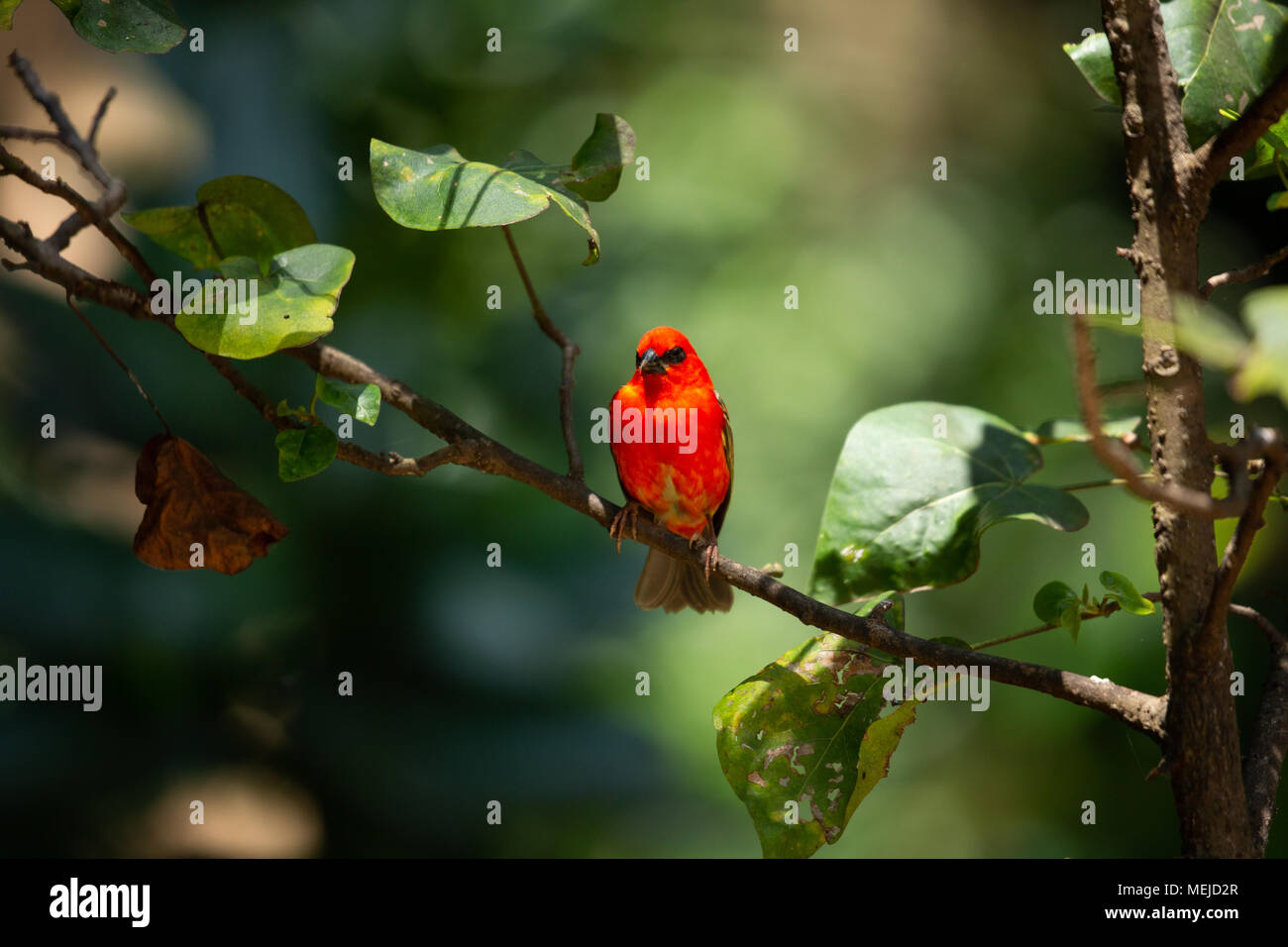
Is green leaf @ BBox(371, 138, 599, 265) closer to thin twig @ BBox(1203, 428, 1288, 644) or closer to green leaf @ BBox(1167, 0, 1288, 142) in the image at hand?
thin twig @ BBox(1203, 428, 1288, 644)

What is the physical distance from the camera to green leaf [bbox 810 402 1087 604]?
5.13ft

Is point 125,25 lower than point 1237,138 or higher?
higher

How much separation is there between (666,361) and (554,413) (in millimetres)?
911

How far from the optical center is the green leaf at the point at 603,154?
5.22 ft

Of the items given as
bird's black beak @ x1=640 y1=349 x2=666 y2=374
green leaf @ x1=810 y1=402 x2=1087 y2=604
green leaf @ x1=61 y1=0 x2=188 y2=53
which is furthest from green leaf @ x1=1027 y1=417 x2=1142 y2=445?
green leaf @ x1=61 y1=0 x2=188 y2=53

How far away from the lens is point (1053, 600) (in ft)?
4.56

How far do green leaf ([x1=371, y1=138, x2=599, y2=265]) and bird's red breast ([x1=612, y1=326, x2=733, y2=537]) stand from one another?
842 millimetres

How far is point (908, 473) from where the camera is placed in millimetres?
1651

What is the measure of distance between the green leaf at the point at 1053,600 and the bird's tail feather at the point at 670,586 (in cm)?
106

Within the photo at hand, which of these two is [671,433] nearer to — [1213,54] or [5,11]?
[1213,54]
